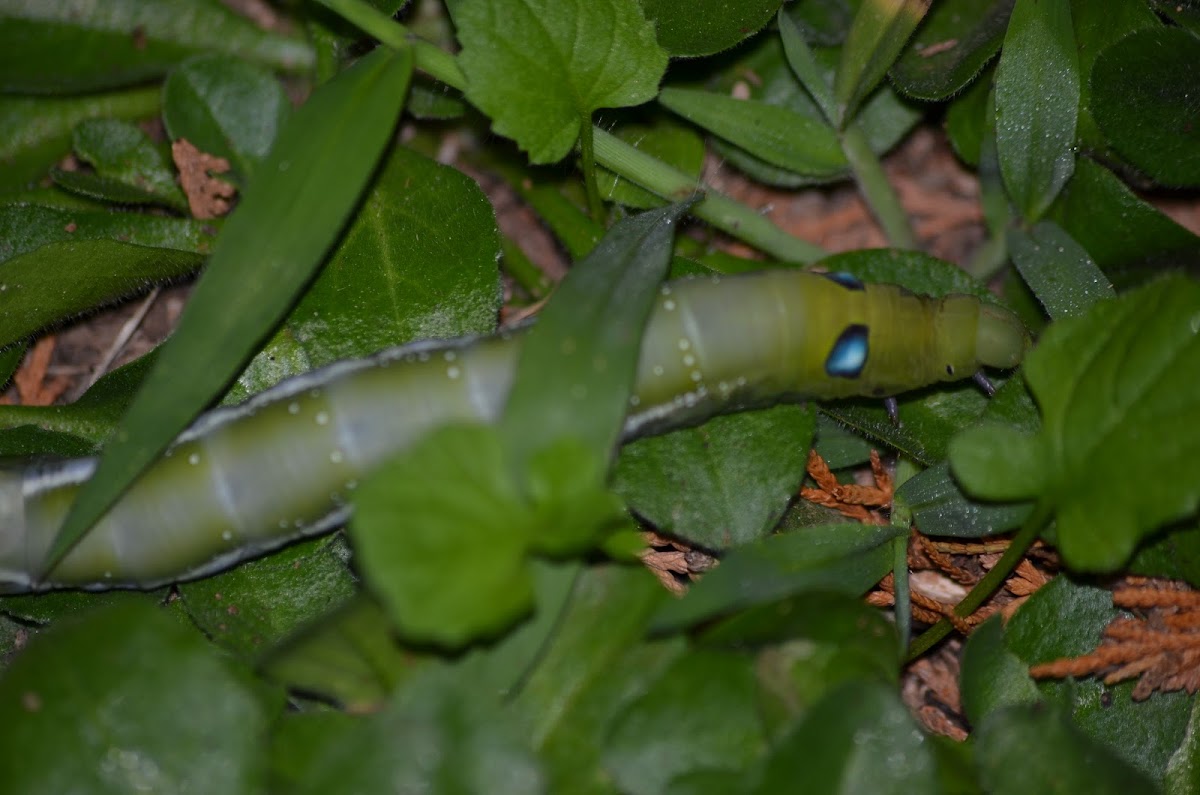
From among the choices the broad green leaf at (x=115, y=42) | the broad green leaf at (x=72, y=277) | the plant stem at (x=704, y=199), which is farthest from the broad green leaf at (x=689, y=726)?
the broad green leaf at (x=115, y=42)

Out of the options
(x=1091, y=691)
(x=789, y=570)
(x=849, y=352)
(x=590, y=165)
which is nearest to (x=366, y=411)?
(x=590, y=165)

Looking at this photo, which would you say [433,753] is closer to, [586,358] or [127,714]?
[127,714]

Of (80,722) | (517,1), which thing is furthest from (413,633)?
(517,1)

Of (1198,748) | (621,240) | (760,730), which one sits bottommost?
(1198,748)

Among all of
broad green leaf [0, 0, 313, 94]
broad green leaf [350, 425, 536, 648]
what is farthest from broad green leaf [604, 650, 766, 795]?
broad green leaf [0, 0, 313, 94]

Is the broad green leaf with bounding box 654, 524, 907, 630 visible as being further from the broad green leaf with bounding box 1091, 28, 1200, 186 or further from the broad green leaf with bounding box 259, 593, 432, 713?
the broad green leaf with bounding box 1091, 28, 1200, 186

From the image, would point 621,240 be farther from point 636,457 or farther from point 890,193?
point 890,193

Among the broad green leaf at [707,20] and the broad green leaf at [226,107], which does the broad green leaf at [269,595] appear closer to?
the broad green leaf at [226,107]
